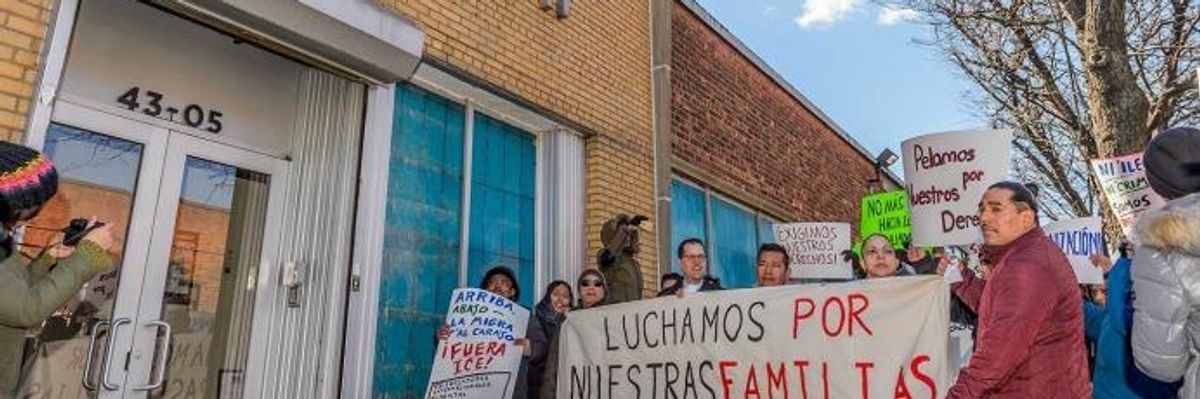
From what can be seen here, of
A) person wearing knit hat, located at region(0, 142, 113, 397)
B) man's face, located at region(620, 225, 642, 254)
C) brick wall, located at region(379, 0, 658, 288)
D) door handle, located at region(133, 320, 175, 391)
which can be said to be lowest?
door handle, located at region(133, 320, 175, 391)

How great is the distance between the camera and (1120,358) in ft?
9.00

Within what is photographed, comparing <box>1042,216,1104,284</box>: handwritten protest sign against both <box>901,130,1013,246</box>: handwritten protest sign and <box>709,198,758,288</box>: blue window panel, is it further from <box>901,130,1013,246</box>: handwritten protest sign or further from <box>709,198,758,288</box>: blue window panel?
<box>709,198,758,288</box>: blue window panel

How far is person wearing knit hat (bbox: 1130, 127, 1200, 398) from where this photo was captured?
2.45 m

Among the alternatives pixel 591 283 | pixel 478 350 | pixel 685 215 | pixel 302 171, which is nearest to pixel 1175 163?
pixel 591 283

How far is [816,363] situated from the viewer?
395cm

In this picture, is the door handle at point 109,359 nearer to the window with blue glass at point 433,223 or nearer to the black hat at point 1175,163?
the window with blue glass at point 433,223

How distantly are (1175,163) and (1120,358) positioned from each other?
0.70m

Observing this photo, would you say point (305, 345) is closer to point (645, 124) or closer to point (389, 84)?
point (389, 84)

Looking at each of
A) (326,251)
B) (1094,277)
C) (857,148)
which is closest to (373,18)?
(326,251)

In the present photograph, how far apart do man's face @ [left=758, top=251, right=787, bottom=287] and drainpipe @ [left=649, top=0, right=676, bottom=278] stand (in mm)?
2190

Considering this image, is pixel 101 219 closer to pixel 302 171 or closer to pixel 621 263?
pixel 302 171

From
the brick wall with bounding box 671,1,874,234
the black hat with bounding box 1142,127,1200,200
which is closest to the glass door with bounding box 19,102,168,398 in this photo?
the black hat with bounding box 1142,127,1200,200

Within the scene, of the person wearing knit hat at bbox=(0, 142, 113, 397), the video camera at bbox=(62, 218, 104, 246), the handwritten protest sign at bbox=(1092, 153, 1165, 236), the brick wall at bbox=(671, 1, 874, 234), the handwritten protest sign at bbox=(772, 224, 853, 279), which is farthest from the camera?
the brick wall at bbox=(671, 1, 874, 234)

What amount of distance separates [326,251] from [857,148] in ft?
38.2
